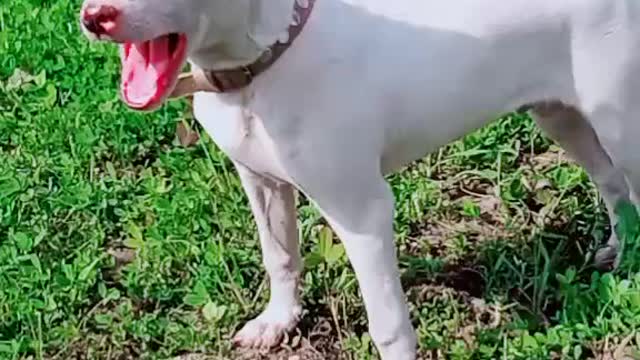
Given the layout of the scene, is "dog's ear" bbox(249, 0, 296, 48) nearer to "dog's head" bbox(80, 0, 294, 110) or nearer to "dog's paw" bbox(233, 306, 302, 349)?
"dog's head" bbox(80, 0, 294, 110)

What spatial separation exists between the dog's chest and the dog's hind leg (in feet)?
2.38

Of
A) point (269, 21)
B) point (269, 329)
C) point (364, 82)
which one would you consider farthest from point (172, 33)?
point (269, 329)

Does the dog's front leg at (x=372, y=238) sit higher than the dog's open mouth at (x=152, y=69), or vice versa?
the dog's open mouth at (x=152, y=69)

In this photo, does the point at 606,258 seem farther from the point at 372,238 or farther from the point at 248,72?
the point at 248,72

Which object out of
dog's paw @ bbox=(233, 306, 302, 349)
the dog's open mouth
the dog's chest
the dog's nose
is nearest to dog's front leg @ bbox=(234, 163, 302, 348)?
dog's paw @ bbox=(233, 306, 302, 349)

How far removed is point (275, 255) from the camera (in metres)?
2.85

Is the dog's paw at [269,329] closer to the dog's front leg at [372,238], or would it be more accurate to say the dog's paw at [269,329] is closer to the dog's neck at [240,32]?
the dog's front leg at [372,238]

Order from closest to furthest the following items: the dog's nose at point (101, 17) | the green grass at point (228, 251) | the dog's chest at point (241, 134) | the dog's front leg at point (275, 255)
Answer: the dog's nose at point (101, 17) → the dog's chest at point (241, 134) → the dog's front leg at point (275, 255) → the green grass at point (228, 251)

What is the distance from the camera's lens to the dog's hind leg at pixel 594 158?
3016 millimetres

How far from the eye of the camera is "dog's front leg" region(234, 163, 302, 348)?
276cm

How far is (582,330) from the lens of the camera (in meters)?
2.80

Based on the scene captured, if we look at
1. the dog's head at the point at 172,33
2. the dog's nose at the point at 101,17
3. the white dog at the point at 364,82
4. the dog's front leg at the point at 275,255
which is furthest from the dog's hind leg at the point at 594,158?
the dog's nose at the point at 101,17

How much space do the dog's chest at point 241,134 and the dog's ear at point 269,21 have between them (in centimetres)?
14

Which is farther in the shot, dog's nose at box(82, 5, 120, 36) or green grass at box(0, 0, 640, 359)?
green grass at box(0, 0, 640, 359)
